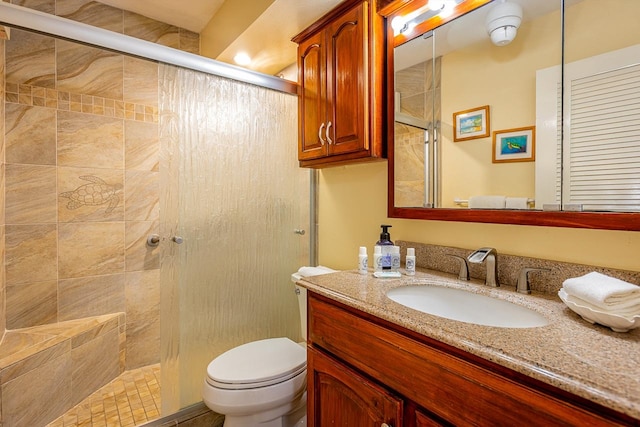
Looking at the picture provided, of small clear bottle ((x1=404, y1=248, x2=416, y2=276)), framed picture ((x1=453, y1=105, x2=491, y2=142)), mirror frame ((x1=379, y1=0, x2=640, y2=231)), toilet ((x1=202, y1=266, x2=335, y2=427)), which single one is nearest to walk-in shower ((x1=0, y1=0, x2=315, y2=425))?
toilet ((x1=202, y1=266, x2=335, y2=427))

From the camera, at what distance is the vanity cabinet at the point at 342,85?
1.42m

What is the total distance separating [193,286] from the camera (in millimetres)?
1533

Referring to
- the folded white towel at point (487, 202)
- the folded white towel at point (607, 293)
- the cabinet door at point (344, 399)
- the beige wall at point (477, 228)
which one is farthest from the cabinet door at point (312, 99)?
the folded white towel at point (607, 293)

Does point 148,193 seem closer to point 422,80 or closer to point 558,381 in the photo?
point 422,80

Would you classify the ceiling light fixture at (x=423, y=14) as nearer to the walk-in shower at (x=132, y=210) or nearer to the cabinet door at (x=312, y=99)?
the cabinet door at (x=312, y=99)

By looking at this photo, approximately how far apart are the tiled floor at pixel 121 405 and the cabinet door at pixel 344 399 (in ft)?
3.82

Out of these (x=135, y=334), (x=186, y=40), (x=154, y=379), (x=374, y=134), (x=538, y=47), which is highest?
(x=186, y=40)

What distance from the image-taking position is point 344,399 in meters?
1.04

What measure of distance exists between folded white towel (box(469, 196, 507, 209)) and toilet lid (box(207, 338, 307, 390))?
1.01 meters

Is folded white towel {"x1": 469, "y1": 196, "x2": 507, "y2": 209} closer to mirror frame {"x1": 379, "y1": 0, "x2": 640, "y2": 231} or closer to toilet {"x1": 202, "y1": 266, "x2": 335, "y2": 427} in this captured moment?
mirror frame {"x1": 379, "y1": 0, "x2": 640, "y2": 231}

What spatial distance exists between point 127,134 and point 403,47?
6.32 feet

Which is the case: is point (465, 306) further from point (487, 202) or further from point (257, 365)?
point (257, 365)

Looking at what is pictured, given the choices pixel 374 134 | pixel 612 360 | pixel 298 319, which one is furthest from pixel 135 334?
pixel 612 360

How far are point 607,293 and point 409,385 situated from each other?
51cm
